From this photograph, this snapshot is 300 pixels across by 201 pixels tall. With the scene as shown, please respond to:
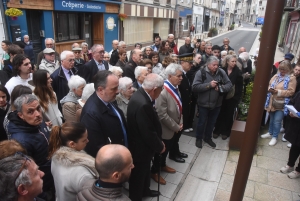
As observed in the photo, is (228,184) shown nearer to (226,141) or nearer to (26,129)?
(226,141)

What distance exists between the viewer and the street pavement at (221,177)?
11.4 ft

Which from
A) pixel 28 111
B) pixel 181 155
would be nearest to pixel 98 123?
pixel 28 111

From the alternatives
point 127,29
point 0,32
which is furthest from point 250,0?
point 0,32

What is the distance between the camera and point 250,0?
310 ft

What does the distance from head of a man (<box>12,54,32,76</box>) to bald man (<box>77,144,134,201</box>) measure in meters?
2.65

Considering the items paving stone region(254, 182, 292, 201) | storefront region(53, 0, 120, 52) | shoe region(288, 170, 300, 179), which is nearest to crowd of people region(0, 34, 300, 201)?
shoe region(288, 170, 300, 179)

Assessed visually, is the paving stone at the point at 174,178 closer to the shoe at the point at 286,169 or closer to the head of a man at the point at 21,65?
the shoe at the point at 286,169

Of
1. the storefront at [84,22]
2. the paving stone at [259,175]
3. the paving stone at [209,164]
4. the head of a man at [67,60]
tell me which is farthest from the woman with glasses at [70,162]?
the storefront at [84,22]

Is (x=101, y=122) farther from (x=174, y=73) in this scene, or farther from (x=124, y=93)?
(x=174, y=73)

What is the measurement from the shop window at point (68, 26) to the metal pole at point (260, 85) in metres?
11.2

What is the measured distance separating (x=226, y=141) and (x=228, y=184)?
1.49 m

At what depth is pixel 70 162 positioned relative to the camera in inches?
72.8

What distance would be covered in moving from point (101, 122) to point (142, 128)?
1.67 feet

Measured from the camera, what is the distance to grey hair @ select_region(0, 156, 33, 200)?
129 cm
